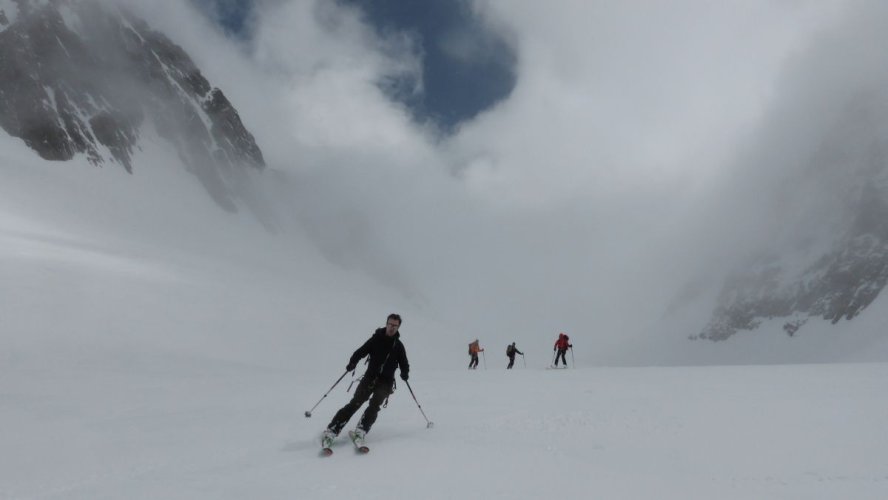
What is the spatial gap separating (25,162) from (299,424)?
77.1 meters

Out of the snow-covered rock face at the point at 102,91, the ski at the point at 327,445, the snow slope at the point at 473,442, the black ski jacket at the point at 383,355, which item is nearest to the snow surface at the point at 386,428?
the snow slope at the point at 473,442

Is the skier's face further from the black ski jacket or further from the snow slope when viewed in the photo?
the snow slope

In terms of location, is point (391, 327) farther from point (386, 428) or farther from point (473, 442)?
point (473, 442)

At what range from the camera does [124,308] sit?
77.5 ft

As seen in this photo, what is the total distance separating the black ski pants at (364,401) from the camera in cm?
773

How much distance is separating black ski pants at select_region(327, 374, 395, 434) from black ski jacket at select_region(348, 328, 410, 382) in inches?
4.3

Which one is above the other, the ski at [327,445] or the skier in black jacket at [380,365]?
the skier in black jacket at [380,365]

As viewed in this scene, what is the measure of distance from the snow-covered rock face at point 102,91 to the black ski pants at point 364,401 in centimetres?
8289

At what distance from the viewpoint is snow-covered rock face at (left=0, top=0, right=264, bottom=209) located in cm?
7619

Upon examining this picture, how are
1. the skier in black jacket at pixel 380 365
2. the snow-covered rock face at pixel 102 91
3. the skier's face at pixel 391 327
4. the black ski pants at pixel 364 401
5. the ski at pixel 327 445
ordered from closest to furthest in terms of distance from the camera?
the ski at pixel 327 445 → the black ski pants at pixel 364 401 → the skier in black jacket at pixel 380 365 → the skier's face at pixel 391 327 → the snow-covered rock face at pixel 102 91

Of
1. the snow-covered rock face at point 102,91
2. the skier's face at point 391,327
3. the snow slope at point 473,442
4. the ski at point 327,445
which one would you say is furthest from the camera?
the snow-covered rock face at point 102,91

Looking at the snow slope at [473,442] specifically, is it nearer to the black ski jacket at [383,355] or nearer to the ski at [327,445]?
the ski at [327,445]

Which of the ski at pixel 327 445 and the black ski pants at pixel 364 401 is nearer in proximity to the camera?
the ski at pixel 327 445

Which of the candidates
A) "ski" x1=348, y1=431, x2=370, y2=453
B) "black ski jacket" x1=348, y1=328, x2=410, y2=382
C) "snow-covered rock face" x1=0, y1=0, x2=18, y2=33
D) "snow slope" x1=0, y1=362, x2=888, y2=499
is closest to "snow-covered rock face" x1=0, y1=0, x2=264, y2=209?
"snow-covered rock face" x1=0, y1=0, x2=18, y2=33
